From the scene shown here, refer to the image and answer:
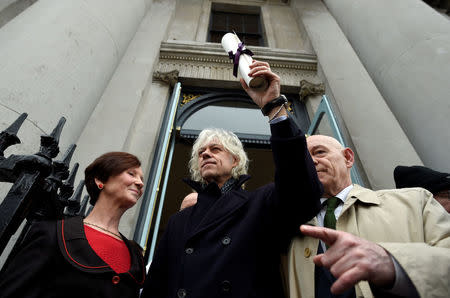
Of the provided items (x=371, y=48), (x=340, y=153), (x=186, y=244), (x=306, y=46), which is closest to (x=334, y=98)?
(x=371, y=48)

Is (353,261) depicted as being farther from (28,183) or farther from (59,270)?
(28,183)

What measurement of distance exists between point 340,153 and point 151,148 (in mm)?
2871

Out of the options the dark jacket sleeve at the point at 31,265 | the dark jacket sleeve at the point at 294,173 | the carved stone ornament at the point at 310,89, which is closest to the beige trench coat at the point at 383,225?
the dark jacket sleeve at the point at 294,173

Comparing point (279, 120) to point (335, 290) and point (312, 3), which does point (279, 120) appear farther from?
point (312, 3)

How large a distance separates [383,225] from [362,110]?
3.52 m

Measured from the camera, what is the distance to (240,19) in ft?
26.5

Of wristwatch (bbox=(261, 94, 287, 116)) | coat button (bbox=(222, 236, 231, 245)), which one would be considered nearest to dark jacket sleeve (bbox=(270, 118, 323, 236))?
wristwatch (bbox=(261, 94, 287, 116))

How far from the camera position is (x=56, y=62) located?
8.87ft

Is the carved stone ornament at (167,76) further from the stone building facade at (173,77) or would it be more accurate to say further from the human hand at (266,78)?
the human hand at (266,78)

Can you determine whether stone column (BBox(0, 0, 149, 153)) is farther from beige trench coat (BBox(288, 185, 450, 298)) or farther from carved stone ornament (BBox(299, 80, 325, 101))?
carved stone ornament (BBox(299, 80, 325, 101))

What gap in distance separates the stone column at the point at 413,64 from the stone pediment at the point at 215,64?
1183 millimetres

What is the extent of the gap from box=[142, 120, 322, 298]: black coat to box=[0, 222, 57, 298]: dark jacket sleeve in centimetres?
58

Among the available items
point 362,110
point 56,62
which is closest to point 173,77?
point 56,62

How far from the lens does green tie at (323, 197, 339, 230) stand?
1349mm
